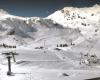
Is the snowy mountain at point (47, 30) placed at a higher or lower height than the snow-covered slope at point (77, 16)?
lower

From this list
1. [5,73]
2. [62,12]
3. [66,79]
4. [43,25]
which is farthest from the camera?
[62,12]

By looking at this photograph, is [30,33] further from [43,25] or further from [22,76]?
[22,76]

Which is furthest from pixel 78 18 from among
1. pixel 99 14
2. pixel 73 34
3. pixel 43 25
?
pixel 73 34

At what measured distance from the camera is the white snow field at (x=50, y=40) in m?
33.4

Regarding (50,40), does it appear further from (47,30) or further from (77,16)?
(77,16)

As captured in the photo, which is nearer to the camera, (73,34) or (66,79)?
(66,79)

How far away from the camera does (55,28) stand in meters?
113

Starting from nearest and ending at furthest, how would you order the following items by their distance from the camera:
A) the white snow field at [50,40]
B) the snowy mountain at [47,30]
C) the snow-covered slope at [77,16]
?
the white snow field at [50,40]
the snowy mountain at [47,30]
the snow-covered slope at [77,16]

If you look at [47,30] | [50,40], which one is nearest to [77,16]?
[47,30]

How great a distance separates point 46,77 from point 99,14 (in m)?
119

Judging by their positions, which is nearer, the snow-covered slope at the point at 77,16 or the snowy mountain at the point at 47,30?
the snowy mountain at the point at 47,30

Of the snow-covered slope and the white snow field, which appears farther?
the snow-covered slope

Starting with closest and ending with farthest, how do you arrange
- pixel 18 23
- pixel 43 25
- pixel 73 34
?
pixel 73 34 → pixel 18 23 → pixel 43 25

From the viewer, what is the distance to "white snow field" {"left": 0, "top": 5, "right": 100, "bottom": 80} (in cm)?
3344
